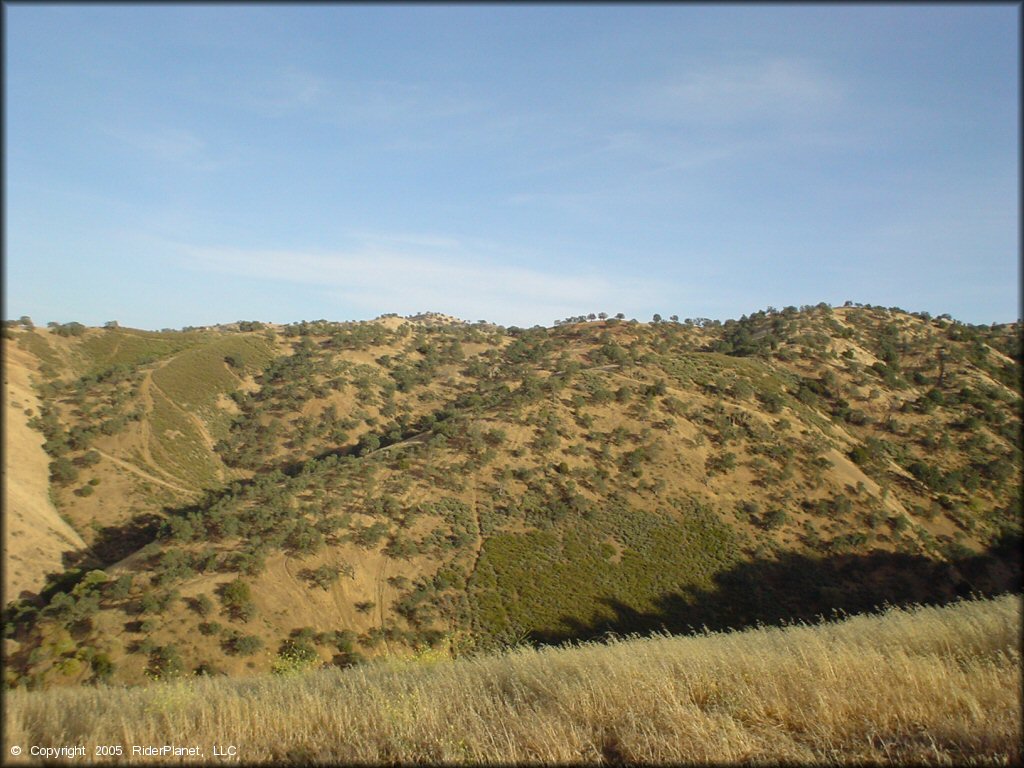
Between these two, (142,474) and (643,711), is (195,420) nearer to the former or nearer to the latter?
(142,474)

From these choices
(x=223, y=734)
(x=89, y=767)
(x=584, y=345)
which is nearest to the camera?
(x=89, y=767)

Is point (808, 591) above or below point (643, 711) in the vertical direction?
below

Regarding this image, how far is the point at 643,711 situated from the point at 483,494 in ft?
129

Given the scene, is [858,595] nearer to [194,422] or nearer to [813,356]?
[813,356]

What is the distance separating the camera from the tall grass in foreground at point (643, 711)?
632 centimetres

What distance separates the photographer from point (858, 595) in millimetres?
40219

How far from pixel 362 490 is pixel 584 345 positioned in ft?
150

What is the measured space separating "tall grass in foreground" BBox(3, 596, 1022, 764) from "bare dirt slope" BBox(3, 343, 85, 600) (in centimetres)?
3331

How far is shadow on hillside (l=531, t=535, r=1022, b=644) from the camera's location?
36.5 metres

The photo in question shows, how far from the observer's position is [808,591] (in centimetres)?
4009

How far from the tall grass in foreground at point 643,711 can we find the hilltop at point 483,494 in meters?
19.3

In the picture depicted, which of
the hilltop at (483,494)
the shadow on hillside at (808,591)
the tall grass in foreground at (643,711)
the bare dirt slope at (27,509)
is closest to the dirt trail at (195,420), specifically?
the hilltop at (483,494)

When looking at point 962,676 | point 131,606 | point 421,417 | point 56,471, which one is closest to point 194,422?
point 56,471

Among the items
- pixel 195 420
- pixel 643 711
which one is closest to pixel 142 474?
pixel 195 420
